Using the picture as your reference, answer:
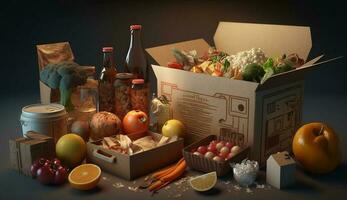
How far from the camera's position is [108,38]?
8.16 feet

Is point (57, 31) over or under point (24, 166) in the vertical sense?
over

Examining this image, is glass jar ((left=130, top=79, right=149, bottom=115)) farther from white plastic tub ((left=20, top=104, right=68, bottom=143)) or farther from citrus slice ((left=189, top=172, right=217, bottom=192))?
citrus slice ((left=189, top=172, right=217, bottom=192))

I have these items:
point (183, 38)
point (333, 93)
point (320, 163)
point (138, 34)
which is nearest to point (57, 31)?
point (183, 38)

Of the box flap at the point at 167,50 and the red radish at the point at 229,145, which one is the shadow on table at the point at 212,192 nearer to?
the red radish at the point at 229,145

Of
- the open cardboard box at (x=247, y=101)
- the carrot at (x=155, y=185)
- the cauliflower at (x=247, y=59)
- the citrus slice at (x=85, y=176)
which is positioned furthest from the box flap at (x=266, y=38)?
the citrus slice at (x=85, y=176)

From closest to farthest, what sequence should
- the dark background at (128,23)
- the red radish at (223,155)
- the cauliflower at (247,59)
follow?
1. the red radish at (223,155)
2. the cauliflower at (247,59)
3. the dark background at (128,23)

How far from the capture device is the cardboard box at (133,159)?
143 cm

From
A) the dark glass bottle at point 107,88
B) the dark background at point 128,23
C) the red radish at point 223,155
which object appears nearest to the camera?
the red radish at point 223,155

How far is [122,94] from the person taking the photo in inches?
67.2

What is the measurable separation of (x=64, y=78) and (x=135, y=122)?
268 millimetres

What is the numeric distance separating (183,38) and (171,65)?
2.59 ft

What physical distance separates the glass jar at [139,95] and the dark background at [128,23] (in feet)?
2.61

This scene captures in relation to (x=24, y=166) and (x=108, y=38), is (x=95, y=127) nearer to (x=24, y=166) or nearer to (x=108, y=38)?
(x=24, y=166)

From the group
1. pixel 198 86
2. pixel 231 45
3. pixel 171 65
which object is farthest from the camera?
pixel 231 45
